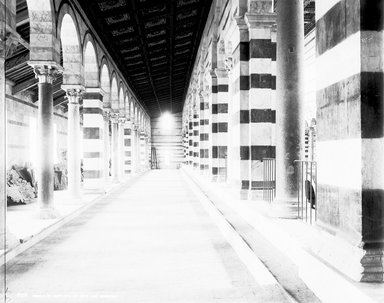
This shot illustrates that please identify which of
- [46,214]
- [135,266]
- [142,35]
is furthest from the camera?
[142,35]

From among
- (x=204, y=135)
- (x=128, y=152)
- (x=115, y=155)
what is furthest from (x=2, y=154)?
(x=128, y=152)

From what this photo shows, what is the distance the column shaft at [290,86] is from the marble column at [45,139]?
164 inches

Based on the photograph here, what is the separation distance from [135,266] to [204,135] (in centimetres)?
1192

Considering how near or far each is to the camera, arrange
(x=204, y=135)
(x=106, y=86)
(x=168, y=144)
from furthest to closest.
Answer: (x=168, y=144) < (x=204, y=135) < (x=106, y=86)

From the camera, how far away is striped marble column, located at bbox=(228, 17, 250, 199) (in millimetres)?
7801

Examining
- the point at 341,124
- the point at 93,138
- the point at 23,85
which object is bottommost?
the point at 341,124

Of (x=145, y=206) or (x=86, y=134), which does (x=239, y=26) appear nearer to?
(x=145, y=206)

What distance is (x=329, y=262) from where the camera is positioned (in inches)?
131

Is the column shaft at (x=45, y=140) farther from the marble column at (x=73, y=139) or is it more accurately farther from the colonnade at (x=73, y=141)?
the marble column at (x=73, y=139)

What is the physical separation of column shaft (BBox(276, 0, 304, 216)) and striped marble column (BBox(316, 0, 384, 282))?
2.15 m

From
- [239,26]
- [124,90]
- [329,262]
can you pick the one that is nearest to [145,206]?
[239,26]

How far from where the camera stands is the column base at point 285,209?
5.46m

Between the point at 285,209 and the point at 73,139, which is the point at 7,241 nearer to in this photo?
the point at 285,209

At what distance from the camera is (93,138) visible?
11906 mm
